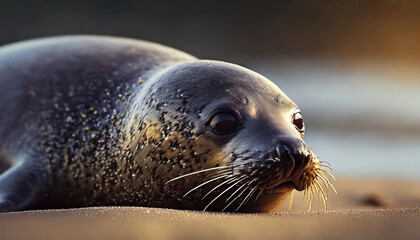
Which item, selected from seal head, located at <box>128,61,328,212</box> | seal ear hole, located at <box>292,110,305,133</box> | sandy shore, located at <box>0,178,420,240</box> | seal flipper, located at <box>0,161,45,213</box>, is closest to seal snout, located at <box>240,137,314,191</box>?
seal head, located at <box>128,61,328,212</box>

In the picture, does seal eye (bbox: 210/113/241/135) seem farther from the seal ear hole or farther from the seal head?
the seal ear hole

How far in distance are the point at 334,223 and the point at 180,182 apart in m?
0.99

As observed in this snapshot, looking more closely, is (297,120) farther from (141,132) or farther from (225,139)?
(141,132)

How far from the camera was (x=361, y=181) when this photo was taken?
4.99 meters

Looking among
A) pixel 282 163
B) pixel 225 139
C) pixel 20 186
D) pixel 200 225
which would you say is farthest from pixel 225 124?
pixel 20 186

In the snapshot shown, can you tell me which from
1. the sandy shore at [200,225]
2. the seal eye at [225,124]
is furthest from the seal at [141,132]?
the sandy shore at [200,225]

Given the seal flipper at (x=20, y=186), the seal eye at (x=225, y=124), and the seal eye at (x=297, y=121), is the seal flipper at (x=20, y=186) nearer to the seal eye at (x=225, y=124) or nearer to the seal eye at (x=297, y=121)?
the seal eye at (x=225, y=124)

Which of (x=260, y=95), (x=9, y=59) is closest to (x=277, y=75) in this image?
(x=9, y=59)

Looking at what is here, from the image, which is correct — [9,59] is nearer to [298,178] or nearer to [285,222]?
[298,178]

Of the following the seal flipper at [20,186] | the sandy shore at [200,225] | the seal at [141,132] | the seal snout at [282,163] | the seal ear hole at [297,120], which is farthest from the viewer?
the seal flipper at [20,186]

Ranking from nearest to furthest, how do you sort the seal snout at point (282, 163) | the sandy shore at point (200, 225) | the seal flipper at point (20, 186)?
the sandy shore at point (200, 225)
the seal snout at point (282, 163)
the seal flipper at point (20, 186)

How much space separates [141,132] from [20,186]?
2.32ft

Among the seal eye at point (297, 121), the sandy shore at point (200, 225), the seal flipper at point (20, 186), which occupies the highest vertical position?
the seal eye at point (297, 121)

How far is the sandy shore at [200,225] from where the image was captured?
172 cm
